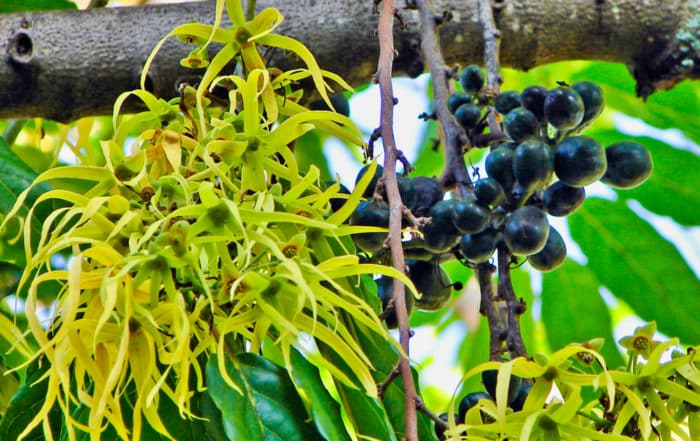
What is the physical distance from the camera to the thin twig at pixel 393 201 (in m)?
0.87

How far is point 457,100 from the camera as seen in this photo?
1.44 m

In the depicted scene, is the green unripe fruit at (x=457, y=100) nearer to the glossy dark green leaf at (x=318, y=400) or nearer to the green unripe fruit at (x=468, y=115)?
the green unripe fruit at (x=468, y=115)

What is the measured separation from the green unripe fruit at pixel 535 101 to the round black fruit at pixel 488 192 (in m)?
0.15

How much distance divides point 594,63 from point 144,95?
125 cm

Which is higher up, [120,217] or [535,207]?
[120,217]

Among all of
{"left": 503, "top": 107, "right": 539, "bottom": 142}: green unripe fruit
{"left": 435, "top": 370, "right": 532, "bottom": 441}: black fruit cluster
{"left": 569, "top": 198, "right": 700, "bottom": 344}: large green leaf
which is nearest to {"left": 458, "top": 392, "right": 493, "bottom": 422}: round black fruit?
{"left": 435, "top": 370, "right": 532, "bottom": 441}: black fruit cluster

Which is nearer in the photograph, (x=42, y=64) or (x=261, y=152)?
(x=261, y=152)

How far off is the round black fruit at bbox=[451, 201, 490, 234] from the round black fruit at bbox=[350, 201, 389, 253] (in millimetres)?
93

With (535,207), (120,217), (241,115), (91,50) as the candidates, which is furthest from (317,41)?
(120,217)

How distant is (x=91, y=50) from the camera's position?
1611 mm

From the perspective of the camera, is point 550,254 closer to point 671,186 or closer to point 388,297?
point 388,297

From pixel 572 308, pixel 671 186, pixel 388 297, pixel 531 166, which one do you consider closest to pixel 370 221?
pixel 388 297

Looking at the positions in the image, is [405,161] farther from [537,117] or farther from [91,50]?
[91,50]

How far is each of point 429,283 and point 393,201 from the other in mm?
376
